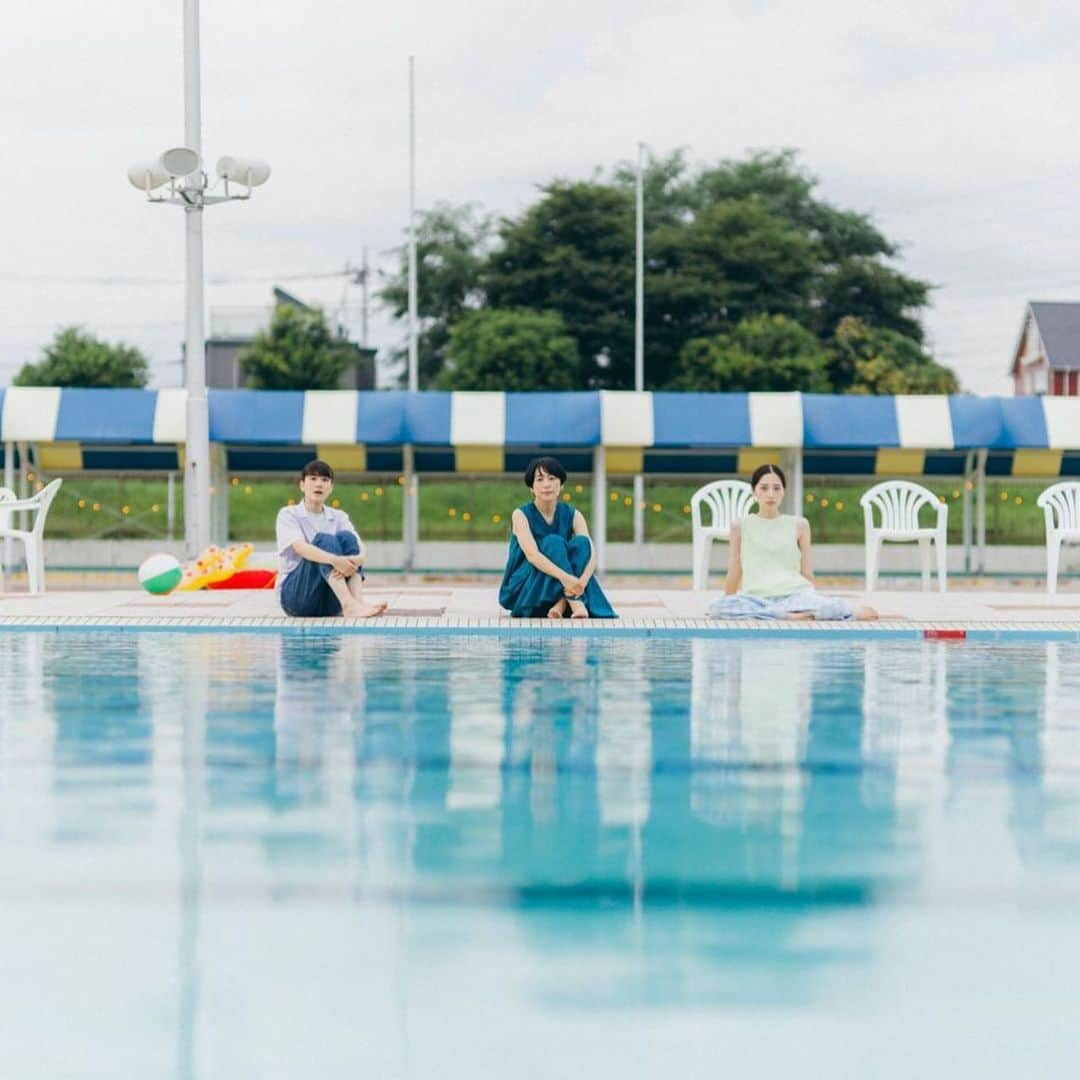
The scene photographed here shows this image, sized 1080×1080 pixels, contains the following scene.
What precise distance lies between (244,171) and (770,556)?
695cm

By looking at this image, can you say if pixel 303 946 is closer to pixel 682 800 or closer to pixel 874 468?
pixel 682 800

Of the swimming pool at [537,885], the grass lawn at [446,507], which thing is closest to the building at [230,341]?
the grass lawn at [446,507]

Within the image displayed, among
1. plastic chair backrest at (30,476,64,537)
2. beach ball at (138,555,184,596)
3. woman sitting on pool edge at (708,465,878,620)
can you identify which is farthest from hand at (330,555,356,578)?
plastic chair backrest at (30,476,64,537)

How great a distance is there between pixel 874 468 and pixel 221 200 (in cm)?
1030

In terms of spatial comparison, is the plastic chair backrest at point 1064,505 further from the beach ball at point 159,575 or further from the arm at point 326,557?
the beach ball at point 159,575

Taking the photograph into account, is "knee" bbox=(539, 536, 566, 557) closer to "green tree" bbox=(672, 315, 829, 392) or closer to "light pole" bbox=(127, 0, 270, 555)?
"light pole" bbox=(127, 0, 270, 555)

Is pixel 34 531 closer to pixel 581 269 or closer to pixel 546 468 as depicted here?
pixel 546 468

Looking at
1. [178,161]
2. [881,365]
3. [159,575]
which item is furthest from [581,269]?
[159,575]

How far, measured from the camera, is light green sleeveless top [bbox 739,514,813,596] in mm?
13672

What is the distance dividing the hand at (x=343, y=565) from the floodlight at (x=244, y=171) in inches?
206

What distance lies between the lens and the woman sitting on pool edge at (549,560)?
1344cm

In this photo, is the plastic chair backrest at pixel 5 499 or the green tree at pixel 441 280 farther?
the green tree at pixel 441 280

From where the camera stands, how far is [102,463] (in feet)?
80.2

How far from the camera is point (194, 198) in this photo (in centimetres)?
1798
